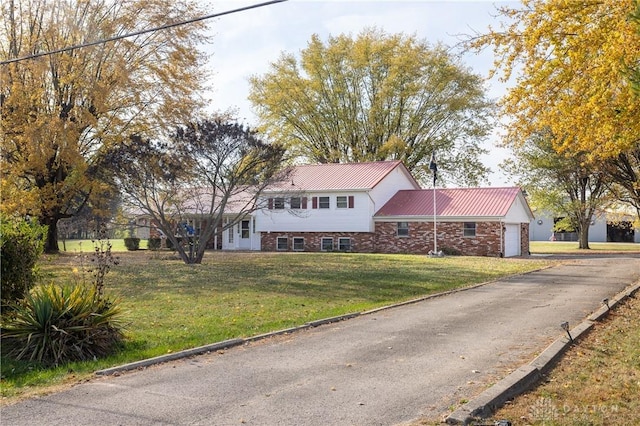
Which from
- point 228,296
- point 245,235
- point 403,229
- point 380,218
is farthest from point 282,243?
point 228,296

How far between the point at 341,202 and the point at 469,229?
8.72 metres

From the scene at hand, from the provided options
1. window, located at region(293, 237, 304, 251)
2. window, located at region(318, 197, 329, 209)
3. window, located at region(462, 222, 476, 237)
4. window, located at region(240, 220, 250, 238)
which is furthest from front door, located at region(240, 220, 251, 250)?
window, located at region(462, 222, 476, 237)

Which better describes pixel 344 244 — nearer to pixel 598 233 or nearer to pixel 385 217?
pixel 385 217

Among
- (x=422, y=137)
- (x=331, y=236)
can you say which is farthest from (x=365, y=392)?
(x=422, y=137)

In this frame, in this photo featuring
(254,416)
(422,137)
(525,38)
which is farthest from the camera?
(422,137)

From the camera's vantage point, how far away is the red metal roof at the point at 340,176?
129 ft

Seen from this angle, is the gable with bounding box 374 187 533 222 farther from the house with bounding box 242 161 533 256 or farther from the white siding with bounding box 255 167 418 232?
the white siding with bounding box 255 167 418 232

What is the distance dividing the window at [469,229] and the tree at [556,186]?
1069cm

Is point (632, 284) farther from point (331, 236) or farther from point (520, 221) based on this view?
point (331, 236)

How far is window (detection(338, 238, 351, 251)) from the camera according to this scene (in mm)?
39375

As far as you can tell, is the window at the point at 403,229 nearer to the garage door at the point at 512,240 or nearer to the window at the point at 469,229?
the window at the point at 469,229

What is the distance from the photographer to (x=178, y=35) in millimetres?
28531

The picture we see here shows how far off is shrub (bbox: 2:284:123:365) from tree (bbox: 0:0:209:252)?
15727 mm

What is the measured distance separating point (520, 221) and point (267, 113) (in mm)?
23578
